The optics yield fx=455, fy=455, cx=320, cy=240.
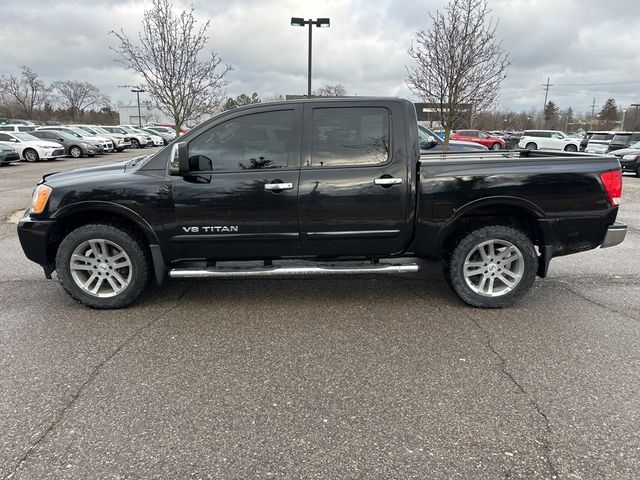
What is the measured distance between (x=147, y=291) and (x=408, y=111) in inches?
125

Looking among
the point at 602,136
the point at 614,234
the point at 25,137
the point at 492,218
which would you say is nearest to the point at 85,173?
the point at 492,218

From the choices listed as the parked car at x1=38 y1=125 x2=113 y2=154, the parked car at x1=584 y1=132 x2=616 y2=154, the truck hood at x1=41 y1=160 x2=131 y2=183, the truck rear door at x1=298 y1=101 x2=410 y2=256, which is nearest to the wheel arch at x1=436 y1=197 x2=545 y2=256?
the truck rear door at x1=298 y1=101 x2=410 y2=256

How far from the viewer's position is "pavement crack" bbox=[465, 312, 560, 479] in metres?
2.31

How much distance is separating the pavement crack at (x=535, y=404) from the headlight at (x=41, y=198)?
3990 mm

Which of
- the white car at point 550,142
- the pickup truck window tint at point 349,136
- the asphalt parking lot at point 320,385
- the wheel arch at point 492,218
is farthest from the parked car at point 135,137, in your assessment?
the wheel arch at point 492,218

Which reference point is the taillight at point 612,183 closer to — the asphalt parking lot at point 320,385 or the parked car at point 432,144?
the asphalt parking lot at point 320,385

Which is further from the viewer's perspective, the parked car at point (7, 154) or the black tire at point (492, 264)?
the parked car at point (7, 154)

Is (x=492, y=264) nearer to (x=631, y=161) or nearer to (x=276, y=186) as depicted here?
(x=276, y=186)

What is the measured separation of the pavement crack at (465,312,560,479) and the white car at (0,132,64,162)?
23.6m

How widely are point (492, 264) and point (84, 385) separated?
351cm

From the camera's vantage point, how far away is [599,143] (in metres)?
25.0

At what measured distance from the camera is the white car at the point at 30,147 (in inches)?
848

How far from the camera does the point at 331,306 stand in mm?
4398

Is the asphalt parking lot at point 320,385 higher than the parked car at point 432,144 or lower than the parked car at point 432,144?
lower
